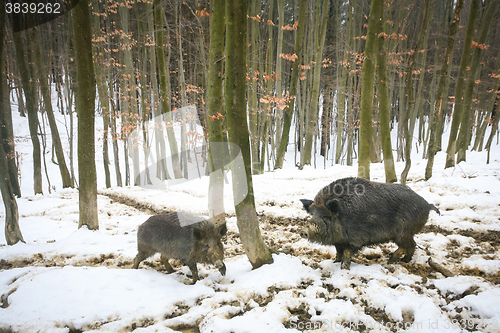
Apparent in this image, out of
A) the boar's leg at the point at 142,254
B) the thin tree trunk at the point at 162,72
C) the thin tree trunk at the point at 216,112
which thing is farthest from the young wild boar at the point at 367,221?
the thin tree trunk at the point at 162,72

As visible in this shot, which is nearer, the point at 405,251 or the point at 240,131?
the point at 240,131

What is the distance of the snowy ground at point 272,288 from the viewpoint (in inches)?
109

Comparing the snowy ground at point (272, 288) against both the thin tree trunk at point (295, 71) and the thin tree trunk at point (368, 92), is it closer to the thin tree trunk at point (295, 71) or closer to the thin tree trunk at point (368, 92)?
the thin tree trunk at point (368, 92)

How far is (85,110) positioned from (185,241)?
4.06 meters

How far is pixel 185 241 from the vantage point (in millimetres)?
3934

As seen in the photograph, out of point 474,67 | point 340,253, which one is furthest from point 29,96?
point 474,67

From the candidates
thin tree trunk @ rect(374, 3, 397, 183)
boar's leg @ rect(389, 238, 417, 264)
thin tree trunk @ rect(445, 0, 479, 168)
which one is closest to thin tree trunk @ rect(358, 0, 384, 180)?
thin tree trunk @ rect(374, 3, 397, 183)

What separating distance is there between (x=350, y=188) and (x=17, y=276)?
17.2 ft

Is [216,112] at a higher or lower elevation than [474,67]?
lower

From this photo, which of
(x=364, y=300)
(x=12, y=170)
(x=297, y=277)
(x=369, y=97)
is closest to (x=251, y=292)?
(x=297, y=277)

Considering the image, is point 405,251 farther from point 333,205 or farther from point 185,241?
point 185,241

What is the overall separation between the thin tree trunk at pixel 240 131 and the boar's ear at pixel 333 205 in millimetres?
1183

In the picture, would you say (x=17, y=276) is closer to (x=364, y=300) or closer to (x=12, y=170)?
(x=364, y=300)

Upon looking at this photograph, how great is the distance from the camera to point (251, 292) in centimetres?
338
